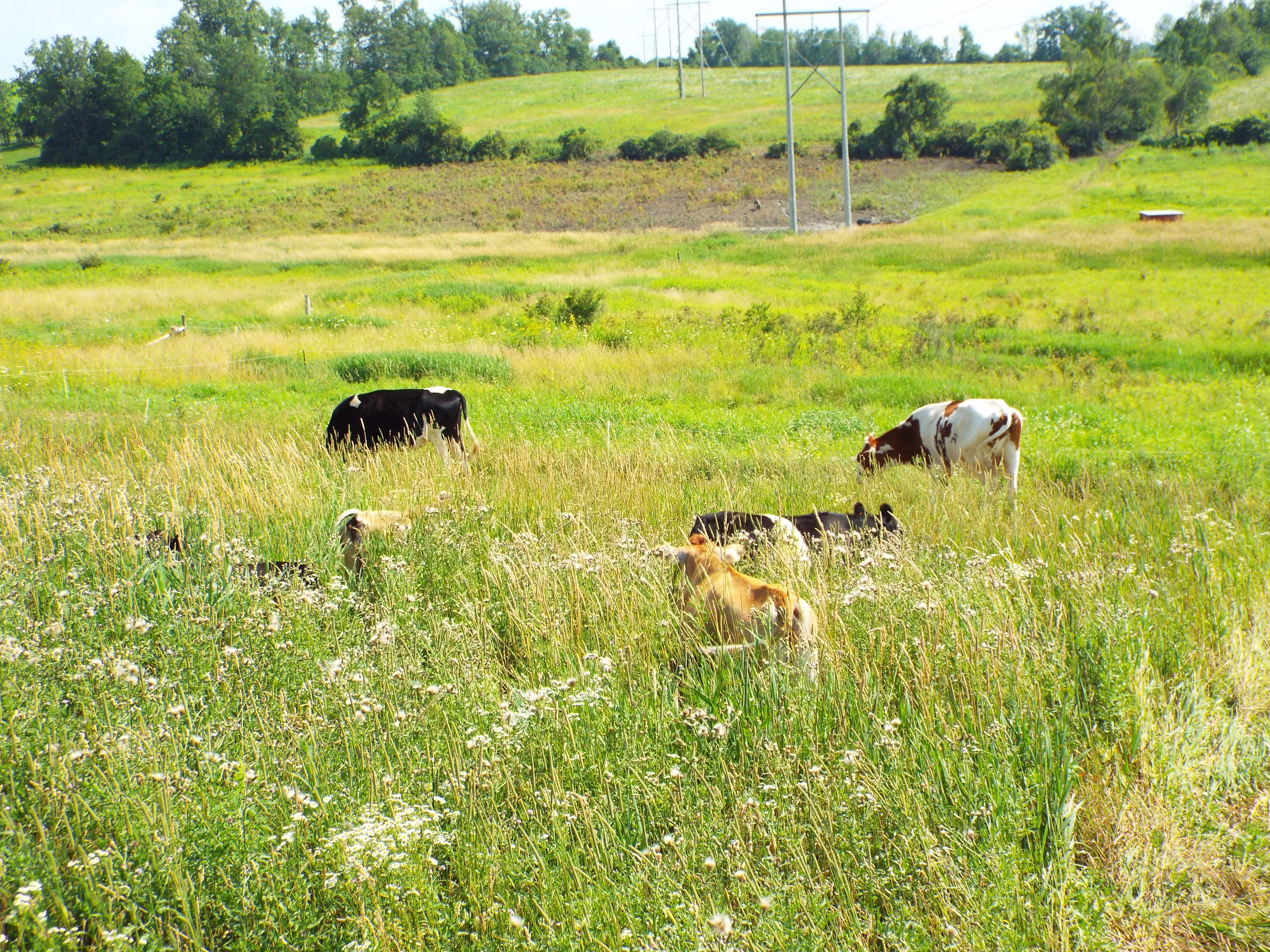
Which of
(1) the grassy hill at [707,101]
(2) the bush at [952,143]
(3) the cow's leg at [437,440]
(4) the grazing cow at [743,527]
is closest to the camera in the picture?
(4) the grazing cow at [743,527]

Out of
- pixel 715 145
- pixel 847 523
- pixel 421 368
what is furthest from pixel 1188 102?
pixel 847 523

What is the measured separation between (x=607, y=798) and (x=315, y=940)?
97cm

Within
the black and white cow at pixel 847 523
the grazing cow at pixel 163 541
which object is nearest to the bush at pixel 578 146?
the black and white cow at pixel 847 523

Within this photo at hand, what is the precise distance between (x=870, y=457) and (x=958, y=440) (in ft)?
2.94

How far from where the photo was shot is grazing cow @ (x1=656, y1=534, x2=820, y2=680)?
13.7 feet

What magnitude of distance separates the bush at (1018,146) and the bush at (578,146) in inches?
1114

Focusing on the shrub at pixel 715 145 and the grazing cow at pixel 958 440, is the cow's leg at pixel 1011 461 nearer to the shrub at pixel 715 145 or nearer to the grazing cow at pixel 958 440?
the grazing cow at pixel 958 440

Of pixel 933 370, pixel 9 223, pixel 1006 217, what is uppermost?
pixel 9 223

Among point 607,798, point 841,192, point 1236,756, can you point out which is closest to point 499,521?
point 607,798

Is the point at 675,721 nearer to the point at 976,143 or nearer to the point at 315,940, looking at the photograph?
the point at 315,940

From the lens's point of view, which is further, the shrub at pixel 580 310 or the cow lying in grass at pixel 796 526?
the shrub at pixel 580 310

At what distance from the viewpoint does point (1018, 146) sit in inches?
2457

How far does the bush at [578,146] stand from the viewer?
74375mm

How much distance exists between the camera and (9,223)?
63125 millimetres
